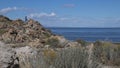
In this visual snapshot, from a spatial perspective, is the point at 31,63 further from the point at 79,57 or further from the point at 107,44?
the point at 107,44

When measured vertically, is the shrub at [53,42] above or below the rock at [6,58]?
below

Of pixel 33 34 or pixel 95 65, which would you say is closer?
pixel 95 65

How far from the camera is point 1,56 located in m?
11.3

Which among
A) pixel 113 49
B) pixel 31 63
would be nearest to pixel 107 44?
pixel 113 49

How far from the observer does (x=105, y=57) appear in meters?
17.9

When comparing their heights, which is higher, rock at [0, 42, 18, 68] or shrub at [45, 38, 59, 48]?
rock at [0, 42, 18, 68]

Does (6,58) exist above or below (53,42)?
above

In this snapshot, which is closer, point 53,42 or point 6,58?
→ point 6,58

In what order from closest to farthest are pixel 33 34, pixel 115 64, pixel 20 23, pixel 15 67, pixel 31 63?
pixel 31 63 < pixel 15 67 < pixel 115 64 < pixel 33 34 < pixel 20 23

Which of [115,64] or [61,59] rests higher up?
[61,59]

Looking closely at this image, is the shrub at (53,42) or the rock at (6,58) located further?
the shrub at (53,42)

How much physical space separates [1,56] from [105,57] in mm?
7836

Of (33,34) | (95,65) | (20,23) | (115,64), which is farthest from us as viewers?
(20,23)

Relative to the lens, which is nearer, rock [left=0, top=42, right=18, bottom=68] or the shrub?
rock [left=0, top=42, right=18, bottom=68]
